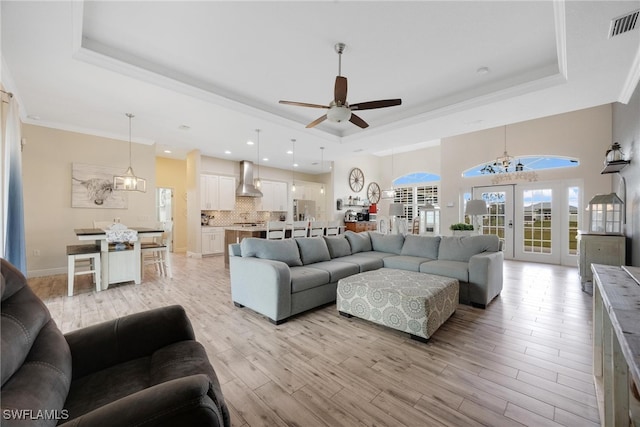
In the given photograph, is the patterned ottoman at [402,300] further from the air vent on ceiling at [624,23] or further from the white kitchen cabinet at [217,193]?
the white kitchen cabinet at [217,193]

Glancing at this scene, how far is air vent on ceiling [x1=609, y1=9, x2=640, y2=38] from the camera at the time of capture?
2.06 meters

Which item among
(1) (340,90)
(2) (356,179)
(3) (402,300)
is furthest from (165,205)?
(3) (402,300)

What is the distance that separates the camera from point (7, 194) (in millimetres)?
2602

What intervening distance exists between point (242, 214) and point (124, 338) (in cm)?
747

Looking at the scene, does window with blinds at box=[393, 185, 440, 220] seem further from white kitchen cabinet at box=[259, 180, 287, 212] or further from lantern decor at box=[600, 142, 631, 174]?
lantern decor at box=[600, 142, 631, 174]

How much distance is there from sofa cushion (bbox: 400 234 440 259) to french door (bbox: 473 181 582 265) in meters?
3.91

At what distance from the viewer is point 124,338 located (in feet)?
4.30

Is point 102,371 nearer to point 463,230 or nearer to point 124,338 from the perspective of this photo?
point 124,338

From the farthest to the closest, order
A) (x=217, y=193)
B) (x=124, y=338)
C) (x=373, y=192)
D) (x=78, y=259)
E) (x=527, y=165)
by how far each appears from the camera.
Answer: (x=373, y=192), (x=217, y=193), (x=527, y=165), (x=78, y=259), (x=124, y=338)

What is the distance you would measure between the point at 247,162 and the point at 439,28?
6539 millimetres

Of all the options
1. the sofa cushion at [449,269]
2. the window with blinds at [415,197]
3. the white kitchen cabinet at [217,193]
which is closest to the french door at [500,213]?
the window with blinds at [415,197]

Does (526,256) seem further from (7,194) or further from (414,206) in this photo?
(7,194)

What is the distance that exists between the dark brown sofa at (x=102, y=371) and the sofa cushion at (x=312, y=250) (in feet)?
7.55

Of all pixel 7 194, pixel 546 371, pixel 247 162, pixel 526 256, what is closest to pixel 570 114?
pixel 526 256
